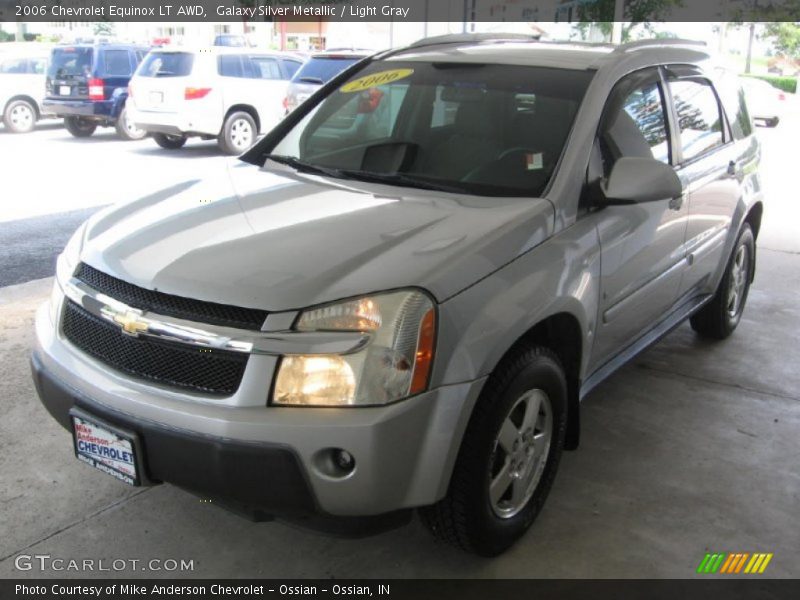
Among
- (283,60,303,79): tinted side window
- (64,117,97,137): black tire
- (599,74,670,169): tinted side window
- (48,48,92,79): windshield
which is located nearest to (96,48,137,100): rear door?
(48,48,92,79): windshield

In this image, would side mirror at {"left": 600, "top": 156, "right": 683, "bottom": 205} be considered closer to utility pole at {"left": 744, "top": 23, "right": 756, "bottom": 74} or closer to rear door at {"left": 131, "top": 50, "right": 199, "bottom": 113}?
rear door at {"left": 131, "top": 50, "right": 199, "bottom": 113}

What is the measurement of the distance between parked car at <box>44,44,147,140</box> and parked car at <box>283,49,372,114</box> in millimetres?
3695

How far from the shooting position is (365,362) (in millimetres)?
2229

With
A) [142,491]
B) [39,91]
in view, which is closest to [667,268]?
[142,491]

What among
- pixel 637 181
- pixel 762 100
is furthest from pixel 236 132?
pixel 762 100

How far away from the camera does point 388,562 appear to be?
2.79m

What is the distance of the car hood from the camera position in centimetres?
232

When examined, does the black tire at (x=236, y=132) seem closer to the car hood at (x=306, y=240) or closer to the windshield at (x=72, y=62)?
the windshield at (x=72, y=62)

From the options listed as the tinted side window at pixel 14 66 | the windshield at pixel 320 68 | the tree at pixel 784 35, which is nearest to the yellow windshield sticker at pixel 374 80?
the windshield at pixel 320 68

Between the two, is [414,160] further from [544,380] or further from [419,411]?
[419,411]

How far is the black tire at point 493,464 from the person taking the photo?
Answer: 2.46 meters

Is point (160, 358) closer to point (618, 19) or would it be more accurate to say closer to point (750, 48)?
point (618, 19)

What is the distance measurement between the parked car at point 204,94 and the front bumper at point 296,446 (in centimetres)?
1094

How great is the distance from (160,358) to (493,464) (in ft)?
3.70
